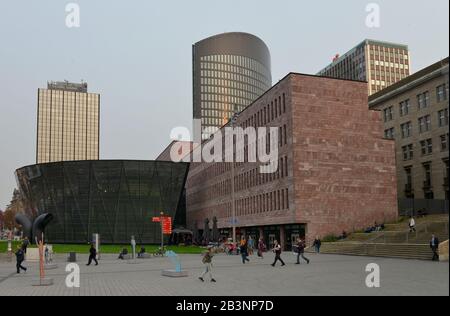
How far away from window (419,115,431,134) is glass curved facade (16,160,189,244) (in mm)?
43323

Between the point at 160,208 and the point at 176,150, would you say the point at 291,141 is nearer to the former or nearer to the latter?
the point at 160,208

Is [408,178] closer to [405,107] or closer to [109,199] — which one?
[405,107]

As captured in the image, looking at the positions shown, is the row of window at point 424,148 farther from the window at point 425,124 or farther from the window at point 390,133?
the window at point 390,133

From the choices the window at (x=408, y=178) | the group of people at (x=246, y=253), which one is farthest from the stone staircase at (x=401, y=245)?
the window at (x=408, y=178)

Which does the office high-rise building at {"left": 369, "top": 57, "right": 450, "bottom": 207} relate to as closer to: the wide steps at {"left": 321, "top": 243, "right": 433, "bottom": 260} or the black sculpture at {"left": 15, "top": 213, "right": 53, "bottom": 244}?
the wide steps at {"left": 321, "top": 243, "right": 433, "bottom": 260}

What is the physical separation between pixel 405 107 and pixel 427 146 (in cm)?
799

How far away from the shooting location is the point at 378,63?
16838cm

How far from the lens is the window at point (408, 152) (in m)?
71.6

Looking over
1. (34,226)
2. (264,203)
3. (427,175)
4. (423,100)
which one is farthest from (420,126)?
(34,226)

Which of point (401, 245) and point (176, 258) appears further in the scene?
point (401, 245)

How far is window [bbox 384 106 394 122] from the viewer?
76562 millimetres

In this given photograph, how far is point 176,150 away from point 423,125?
380 feet
